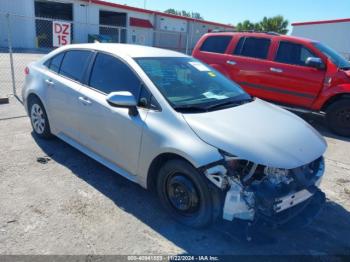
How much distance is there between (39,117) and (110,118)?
200cm

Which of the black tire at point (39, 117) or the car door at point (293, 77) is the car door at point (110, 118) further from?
the car door at point (293, 77)

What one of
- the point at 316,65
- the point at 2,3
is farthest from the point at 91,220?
the point at 2,3

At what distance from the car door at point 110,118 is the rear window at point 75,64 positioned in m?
0.23

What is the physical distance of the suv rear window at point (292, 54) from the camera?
6939 millimetres

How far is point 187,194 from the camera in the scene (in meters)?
3.02

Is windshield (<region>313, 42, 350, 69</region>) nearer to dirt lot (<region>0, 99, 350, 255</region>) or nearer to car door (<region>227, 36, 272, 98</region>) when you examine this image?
car door (<region>227, 36, 272, 98</region>)

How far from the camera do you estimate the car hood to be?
8.93 feet

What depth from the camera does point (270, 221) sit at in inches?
108

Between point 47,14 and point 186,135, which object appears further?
point 47,14

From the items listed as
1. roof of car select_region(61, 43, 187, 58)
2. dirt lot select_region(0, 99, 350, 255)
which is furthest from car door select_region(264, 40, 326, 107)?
roof of car select_region(61, 43, 187, 58)

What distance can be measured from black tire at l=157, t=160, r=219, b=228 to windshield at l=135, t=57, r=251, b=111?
63cm

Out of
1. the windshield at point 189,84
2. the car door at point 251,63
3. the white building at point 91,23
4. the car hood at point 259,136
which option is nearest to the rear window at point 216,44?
the car door at point 251,63

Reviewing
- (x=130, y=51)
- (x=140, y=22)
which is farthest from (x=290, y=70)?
(x=140, y=22)

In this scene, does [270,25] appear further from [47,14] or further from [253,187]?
[253,187]
